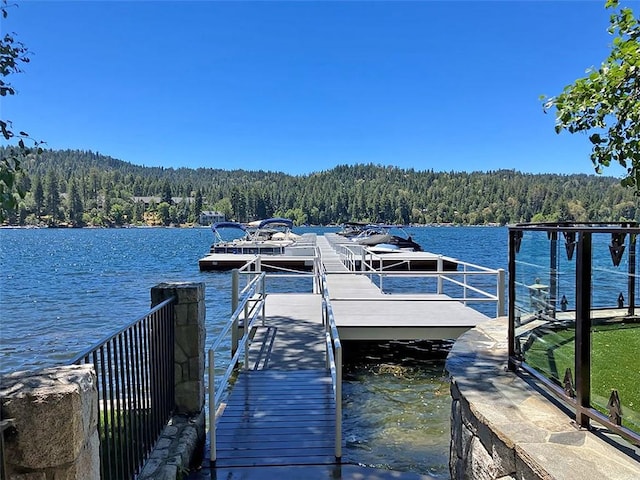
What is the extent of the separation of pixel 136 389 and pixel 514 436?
2.38m

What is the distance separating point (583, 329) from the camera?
9.38ft

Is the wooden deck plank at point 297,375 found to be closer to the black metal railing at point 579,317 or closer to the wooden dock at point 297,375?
the wooden dock at point 297,375

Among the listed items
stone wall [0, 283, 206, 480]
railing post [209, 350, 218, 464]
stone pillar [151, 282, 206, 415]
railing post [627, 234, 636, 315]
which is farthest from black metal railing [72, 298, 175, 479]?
railing post [627, 234, 636, 315]

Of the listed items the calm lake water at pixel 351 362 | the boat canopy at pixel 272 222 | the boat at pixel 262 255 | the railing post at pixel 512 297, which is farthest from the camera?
the boat canopy at pixel 272 222

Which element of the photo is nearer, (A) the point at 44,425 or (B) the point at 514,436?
(A) the point at 44,425

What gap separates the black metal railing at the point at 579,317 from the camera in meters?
2.81

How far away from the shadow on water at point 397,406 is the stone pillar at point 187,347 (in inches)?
59.8

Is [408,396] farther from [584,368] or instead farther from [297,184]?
[297,184]

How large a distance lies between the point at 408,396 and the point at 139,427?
14.6ft

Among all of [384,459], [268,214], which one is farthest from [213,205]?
[384,459]

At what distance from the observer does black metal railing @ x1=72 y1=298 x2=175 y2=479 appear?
2.76 meters

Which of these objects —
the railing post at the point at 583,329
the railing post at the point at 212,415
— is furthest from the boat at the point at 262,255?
the railing post at the point at 583,329

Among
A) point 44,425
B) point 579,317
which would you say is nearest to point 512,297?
point 579,317

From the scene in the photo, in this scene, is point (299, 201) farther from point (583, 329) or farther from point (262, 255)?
point (583, 329)
